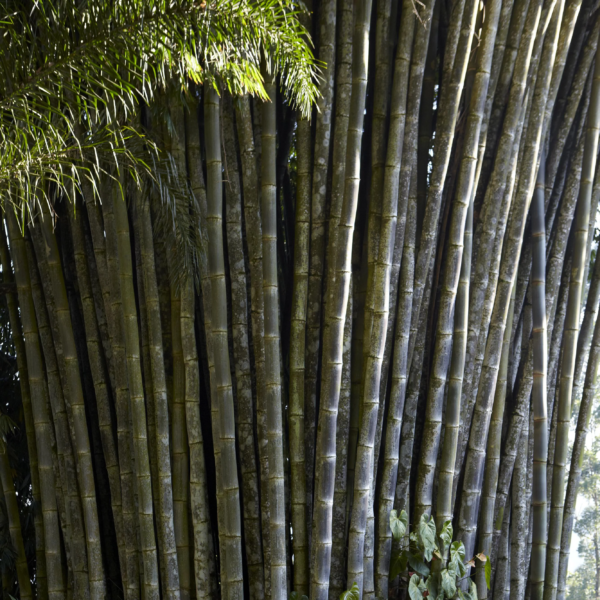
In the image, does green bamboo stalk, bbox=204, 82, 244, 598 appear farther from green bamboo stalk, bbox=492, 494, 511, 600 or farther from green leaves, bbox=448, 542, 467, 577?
green bamboo stalk, bbox=492, 494, 511, 600

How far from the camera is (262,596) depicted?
2.68 meters

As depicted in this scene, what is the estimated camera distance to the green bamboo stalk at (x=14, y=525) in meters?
3.16

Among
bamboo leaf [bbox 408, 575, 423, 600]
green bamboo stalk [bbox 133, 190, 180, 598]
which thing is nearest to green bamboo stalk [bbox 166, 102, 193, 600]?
green bamboo stalk [bbox 133, 190, 180, 598]

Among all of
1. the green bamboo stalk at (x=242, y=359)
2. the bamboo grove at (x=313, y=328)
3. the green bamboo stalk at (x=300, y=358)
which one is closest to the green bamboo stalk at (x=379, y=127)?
the bamboo grove at (x=313, y=328)

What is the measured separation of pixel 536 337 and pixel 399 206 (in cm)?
93

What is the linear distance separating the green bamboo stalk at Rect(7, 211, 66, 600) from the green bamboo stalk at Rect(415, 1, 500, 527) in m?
1.57

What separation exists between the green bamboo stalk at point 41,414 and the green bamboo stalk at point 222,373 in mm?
840

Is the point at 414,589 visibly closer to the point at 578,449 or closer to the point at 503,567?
the point at 503,567

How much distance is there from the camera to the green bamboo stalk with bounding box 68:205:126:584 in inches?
111

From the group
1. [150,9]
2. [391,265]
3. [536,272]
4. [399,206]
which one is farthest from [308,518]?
[150,9]

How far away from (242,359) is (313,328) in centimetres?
32

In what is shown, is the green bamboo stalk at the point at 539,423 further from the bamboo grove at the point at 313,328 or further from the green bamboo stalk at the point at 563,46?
the green bamboo stalk at the point at 563,46

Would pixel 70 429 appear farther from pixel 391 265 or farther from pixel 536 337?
pixel 536 337

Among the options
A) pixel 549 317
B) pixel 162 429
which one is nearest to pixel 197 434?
pixel 162 429
